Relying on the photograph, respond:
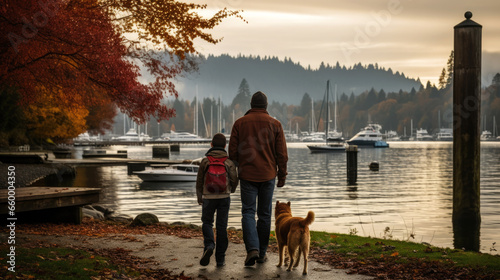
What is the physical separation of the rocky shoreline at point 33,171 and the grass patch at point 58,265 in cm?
1903

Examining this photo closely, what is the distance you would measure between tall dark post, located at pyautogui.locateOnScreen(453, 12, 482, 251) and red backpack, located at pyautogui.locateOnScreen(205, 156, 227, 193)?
9.10 metres

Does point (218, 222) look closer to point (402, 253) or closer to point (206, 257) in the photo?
point (206, 257)

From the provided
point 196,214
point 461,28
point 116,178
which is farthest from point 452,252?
point 116,178

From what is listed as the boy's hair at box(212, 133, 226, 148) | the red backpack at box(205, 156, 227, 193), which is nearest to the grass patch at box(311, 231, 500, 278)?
the red backpack at box(205, 156, 227, 193)

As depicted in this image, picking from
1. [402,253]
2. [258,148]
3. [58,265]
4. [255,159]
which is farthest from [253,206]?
[402,253]

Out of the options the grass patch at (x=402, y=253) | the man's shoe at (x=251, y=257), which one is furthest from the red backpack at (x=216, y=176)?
the grass patch at (x=402, y=253)

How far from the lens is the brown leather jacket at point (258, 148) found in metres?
8.78

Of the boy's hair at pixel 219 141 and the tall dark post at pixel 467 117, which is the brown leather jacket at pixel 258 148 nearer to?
the boy's hair at pixel 219 141

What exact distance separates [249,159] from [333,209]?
20065 millimetres

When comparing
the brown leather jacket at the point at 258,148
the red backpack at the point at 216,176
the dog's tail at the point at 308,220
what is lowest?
the dog's tail at the point at 308,220

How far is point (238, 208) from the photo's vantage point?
28422mm

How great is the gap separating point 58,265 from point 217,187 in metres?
2.54

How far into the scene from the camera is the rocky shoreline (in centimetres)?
3034

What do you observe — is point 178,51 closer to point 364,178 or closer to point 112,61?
point 112,61
